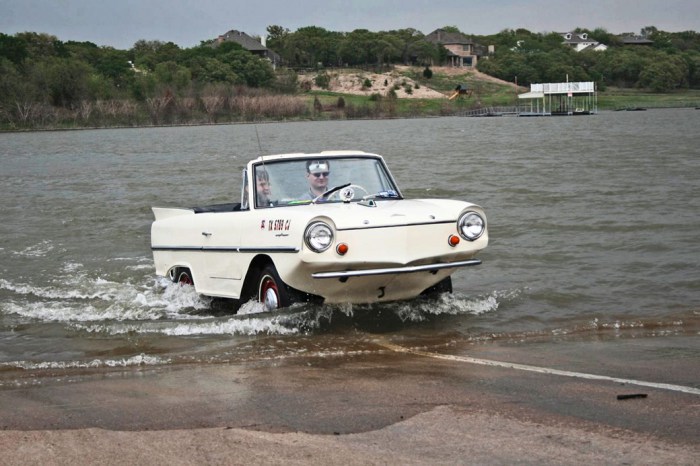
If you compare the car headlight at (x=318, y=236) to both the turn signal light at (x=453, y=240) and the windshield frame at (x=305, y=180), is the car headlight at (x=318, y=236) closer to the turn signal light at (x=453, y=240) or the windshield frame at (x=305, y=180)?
the turn signal light at (x=453, y=240)

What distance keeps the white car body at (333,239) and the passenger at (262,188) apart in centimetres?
3

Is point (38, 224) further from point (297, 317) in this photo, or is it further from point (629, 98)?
point (629, 98)

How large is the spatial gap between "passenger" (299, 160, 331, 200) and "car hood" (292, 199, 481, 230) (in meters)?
0.51

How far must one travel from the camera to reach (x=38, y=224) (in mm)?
24844

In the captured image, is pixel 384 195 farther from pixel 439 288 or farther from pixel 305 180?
pixel 439 288

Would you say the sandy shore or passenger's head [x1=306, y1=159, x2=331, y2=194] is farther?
passenger's head [x1=306, y1=159, x2=331, y2=194]

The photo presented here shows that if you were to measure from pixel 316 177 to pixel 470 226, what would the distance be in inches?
77.4

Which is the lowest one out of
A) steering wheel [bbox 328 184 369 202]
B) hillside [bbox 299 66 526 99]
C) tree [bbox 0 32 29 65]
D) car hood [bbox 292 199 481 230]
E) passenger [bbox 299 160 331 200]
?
car hood [bbox 292 199 481 230]

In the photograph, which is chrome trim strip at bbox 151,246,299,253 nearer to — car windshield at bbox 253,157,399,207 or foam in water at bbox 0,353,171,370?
car windshield at bbox 253,157,399,207

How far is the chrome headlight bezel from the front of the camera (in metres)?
9.80

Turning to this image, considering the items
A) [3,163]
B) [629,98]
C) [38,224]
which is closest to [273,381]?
[38,224]

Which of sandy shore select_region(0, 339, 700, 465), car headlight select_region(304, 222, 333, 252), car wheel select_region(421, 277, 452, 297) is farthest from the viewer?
car wheel select_region(421, 277, 452, 297)

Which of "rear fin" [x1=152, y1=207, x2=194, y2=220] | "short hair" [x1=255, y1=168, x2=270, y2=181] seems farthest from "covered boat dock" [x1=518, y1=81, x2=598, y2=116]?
"short hair" [x1=255, y1=168, x2=270, y2=181]

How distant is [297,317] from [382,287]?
90 cm
